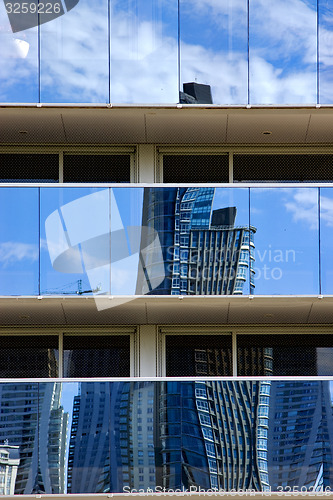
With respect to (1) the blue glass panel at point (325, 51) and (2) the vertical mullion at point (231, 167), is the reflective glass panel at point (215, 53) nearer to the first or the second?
(1) the blue glass panel at point (325, 51)

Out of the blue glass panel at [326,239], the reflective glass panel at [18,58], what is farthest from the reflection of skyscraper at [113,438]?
the reflective glass panel at [18,58]

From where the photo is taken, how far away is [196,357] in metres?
17.1

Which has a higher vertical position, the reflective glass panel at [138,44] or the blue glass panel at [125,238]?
the reflective glass panel at [138,44]

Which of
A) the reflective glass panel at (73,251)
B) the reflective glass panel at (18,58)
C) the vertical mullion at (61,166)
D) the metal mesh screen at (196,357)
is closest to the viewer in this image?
the reflective glass panel at (73,251)

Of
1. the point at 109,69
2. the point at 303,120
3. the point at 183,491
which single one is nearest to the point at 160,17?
the point at 109,69

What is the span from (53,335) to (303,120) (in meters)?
5.00

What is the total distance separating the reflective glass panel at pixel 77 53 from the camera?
16.1 meters

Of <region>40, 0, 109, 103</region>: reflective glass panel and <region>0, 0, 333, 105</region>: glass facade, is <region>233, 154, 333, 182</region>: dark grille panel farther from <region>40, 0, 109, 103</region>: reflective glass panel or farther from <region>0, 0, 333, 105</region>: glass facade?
<region>40, 0, 109, 103</region>: reflective glass panel

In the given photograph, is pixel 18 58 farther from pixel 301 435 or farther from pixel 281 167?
pixel 301 435

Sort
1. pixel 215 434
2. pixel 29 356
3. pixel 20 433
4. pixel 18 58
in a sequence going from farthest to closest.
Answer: pixel 29 356 → pixel 18 58 → pixel 215 434 → pixel 20 433

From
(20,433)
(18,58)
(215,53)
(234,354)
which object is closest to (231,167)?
(215,53)

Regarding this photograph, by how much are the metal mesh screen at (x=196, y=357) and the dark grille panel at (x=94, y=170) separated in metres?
2.62

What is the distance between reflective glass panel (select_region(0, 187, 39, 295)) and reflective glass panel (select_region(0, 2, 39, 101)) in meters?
1.52

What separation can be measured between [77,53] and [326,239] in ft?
14.7
